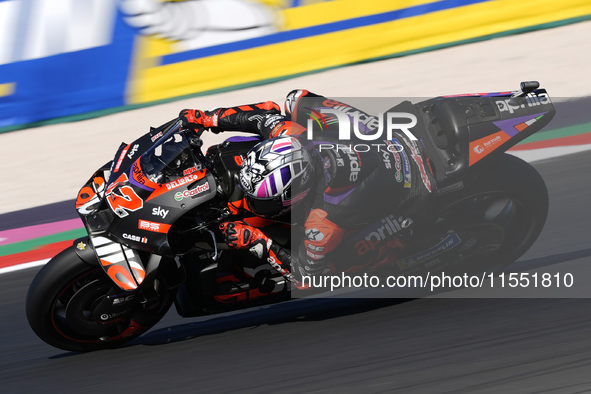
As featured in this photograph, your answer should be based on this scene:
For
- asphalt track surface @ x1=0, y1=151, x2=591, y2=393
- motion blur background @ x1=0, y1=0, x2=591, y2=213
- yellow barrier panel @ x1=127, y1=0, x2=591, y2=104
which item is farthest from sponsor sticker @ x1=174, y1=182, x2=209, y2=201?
yellow barrier panel @ x1=127, y1=0, x2=591, y2=104

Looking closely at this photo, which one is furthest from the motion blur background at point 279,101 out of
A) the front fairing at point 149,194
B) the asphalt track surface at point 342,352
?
the front fairing at point 149,194

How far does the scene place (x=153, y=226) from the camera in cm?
407

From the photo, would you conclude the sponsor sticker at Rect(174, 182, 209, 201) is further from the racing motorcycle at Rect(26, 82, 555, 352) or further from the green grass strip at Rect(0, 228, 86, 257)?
the green grass strip at Rect(0, 228, 86, 257)

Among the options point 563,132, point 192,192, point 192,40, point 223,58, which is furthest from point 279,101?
point 192,192

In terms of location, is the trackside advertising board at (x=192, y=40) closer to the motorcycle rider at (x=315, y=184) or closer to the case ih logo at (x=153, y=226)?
the motorcycle rider at (x=315, y=184)

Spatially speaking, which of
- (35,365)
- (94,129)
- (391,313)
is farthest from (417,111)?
(94,129)

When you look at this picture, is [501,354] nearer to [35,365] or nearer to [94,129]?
[35,365]

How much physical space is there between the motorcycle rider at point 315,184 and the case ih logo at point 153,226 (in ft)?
1.01

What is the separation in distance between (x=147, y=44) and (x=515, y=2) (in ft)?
13.8

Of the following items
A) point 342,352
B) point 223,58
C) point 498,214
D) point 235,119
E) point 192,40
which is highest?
point 192,40

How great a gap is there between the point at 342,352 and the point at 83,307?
1.53 meters

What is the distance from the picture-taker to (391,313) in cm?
498

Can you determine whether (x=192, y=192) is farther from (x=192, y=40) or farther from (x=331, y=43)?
(x=331, y=43)

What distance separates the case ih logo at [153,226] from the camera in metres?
4.07
